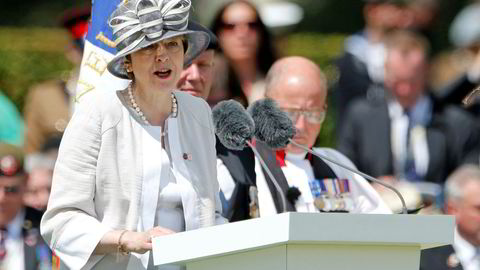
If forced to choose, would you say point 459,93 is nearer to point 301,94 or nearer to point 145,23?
point 301,94

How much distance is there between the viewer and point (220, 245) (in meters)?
4.65

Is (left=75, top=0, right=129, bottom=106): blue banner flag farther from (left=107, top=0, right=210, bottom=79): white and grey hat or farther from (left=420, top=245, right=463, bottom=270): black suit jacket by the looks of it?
(left=420, top=245, right=463, bottom=270): black suit jacket

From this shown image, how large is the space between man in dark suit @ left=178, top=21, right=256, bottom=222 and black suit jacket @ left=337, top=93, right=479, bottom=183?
108 inches

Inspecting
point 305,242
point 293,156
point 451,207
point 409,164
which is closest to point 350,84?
point 409,164

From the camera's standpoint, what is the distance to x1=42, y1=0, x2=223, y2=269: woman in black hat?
5121 millimetres

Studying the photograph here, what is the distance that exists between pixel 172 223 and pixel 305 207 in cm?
149

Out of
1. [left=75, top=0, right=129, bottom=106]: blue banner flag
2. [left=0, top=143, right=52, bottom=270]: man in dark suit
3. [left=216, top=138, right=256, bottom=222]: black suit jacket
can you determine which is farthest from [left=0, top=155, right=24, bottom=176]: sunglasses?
[left=75, top=0, right=129, bottom=106]: blue banner flag

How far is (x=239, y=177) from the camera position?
21.4 feet

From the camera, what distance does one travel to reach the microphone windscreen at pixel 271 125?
17.1 feet

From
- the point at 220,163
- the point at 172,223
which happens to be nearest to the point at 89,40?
the point at 220,163

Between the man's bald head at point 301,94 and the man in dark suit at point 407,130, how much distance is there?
7.91ft

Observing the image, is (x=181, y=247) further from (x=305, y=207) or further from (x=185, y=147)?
(x=305, y=207)

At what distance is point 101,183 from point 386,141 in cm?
477

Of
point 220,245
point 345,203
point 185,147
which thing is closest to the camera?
point 220,245
